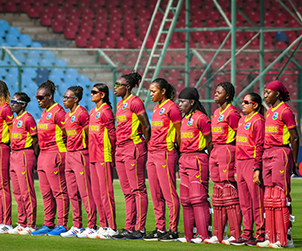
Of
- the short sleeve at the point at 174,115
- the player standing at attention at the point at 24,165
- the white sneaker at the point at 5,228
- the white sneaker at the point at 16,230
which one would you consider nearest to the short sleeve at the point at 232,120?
the short sleeve at the point at 174,115

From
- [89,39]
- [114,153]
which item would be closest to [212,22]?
[89,39]

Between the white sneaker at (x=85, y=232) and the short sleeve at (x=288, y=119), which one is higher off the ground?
the short sleeve at (x=288, y=119)

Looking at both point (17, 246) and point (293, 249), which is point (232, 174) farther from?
point (17, 246)

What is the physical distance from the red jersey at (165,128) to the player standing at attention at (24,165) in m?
1.74

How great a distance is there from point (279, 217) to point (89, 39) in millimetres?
17545

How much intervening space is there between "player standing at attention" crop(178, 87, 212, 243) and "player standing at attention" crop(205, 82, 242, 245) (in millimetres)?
120

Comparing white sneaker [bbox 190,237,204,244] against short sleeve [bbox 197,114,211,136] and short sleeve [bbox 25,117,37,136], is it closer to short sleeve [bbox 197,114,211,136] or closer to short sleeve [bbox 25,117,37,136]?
short sleeve [bbox 197,114,211,136]

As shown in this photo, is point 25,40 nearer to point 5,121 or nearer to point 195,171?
point 5,121

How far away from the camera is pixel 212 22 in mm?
25484

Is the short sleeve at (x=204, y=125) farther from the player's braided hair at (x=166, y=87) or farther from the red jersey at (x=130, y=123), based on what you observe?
the red jersey at (x=130, y=123)

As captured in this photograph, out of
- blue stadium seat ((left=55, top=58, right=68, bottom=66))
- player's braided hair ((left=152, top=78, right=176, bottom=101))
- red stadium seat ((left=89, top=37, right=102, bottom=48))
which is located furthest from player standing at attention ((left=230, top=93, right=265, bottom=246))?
red stadium seat ((left=89, top=37, right=102, bottom=48))

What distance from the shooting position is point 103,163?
26.3ft

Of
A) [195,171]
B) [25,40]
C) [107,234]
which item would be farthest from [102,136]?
[25,40]

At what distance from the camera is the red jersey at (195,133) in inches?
293
